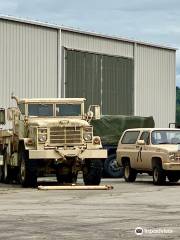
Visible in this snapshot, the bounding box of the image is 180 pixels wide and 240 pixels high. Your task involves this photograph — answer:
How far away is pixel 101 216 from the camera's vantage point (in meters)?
14.4

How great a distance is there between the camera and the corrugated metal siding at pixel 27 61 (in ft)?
123

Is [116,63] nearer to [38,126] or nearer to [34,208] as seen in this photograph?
[38,126]

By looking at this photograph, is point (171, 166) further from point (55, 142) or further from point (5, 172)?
point (5, 172)

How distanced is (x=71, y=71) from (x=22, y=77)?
3.47 m

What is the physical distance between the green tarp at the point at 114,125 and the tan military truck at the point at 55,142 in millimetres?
8359

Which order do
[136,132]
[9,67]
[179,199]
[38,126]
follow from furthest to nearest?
[9,67], [136,132], [38,126], [179,199]

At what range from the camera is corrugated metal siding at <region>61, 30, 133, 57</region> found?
41.5m

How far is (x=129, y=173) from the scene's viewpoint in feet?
89.2

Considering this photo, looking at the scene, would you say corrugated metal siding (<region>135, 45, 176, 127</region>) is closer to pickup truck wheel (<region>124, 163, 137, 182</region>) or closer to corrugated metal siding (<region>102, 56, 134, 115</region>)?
corrugated metal siding (<region>102, 56, 134, 115</region>)

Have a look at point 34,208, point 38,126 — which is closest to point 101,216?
point 34,208

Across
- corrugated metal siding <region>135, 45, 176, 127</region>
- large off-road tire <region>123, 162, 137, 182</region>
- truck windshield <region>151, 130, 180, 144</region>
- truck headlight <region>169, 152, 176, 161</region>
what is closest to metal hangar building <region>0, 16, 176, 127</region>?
corrugated metal siding <region>135, 45, 176, 127</region>

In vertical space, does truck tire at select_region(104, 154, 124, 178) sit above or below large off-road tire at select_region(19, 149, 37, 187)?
below

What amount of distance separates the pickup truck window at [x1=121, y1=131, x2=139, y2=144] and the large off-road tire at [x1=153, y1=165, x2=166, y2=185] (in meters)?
2.23

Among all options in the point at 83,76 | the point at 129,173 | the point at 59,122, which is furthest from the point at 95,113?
the point at 83,76
